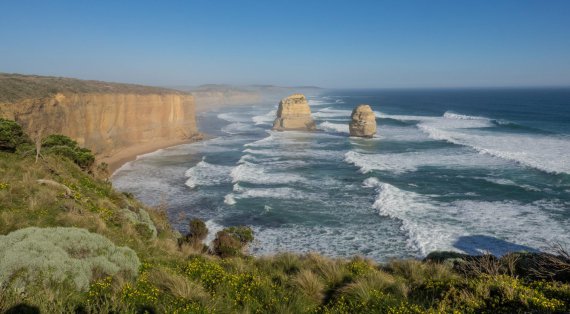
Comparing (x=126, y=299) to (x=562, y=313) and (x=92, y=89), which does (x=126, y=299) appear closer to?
(x=562, y=313)

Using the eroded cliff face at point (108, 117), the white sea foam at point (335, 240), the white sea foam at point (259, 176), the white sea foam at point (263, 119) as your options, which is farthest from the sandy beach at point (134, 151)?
the white sea foam at point (263, 119)

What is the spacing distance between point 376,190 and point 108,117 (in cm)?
3091

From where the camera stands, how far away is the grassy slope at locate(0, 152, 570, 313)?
5887mm

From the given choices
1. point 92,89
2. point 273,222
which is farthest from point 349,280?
point 92,89

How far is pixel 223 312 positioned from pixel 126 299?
143 cm

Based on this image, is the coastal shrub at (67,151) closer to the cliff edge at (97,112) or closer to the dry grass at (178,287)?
the cliff edge at (97,112)

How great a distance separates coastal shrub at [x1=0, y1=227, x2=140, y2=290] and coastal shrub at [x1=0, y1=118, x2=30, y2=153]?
12025 mm

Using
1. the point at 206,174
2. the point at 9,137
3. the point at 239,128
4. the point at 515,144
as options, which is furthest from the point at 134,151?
the point at 515,144

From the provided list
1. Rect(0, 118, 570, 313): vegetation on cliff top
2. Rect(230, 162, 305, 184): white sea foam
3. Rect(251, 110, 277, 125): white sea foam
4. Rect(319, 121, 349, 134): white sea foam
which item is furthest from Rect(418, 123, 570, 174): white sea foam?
Rect(251, 110, 277, 125): white sea foam

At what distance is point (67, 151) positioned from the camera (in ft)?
69.2

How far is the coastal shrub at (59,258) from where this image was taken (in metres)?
6.48

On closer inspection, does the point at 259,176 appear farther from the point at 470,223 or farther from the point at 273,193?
→ the point at 470,223

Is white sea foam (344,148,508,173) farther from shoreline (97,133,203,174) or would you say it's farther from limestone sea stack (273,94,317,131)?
limestone sea stack (273,94,317,131)

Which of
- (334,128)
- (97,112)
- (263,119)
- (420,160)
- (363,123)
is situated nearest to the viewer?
(420,160)
